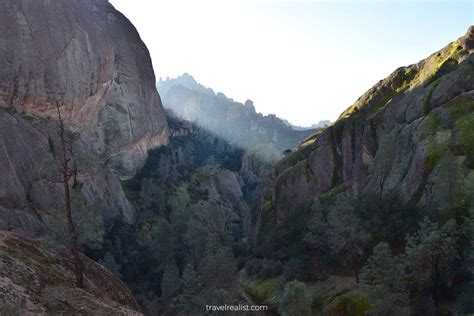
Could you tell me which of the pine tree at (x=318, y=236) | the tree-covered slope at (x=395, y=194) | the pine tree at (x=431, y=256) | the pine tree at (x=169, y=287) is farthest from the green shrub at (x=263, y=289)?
the pine tree at (x=431, y=256)

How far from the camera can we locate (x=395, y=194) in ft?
179

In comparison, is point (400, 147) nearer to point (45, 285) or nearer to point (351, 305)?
point (351, 305)

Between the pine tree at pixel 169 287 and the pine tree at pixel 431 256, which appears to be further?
the pine tree at pixel 169 287

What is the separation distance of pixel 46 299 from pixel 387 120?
67465 millimetres

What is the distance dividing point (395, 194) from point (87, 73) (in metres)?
93.7

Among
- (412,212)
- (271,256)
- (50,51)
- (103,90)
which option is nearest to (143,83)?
(103,90)

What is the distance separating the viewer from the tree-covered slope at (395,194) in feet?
117

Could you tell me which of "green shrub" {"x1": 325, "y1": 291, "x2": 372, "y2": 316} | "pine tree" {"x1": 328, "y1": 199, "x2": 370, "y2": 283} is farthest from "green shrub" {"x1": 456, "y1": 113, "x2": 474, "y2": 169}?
"green shrub" {"x1": 325, "y1": 291, "x2": 372, "y2": 316}

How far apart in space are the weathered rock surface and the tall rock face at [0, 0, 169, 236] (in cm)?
3625

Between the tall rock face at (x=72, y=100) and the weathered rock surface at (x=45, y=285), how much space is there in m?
36.3

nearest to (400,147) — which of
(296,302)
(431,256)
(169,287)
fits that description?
(431,256)

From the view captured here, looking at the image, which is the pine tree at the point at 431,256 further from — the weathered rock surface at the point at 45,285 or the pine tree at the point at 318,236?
the weathered rock surface at the point at 45,285

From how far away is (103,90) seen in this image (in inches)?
4941

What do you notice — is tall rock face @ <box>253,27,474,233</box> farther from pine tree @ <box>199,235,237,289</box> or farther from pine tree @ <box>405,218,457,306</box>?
pine tree @ <box>199,235,237,289</box>
